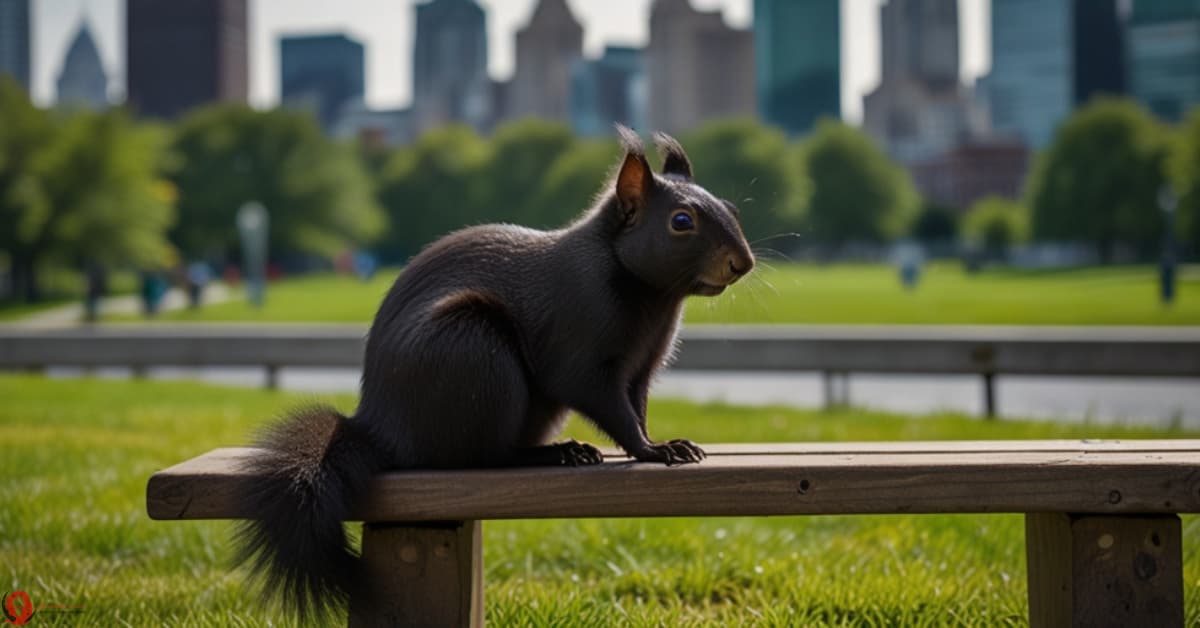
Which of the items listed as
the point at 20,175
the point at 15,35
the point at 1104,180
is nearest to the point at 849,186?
the point at 1104,180

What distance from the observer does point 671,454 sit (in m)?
2.82

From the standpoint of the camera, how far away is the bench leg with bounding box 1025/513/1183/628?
9.36ft

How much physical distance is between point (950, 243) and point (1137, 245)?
48.5 m

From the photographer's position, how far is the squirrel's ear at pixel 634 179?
2.78 m

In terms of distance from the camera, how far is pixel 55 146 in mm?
42000

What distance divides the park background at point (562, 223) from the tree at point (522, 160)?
182mm

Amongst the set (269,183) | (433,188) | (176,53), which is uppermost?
(176,53)

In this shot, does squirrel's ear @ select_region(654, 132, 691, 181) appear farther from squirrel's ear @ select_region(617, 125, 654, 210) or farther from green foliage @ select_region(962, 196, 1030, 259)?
green foliage @ select_region(962, 196, 1030, 259)

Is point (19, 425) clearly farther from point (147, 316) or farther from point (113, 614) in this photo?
point (147, 316)

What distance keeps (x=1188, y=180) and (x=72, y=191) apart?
42934 mm

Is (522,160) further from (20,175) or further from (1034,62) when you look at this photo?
(1034,62)

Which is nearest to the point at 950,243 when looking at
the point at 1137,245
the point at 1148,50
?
the point at 1148,50

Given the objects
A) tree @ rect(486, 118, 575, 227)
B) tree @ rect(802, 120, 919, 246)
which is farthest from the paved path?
tree @ rect(802, 120, 919, 246)

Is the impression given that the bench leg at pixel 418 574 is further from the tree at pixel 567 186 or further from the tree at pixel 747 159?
the tree at pixel 747 159
